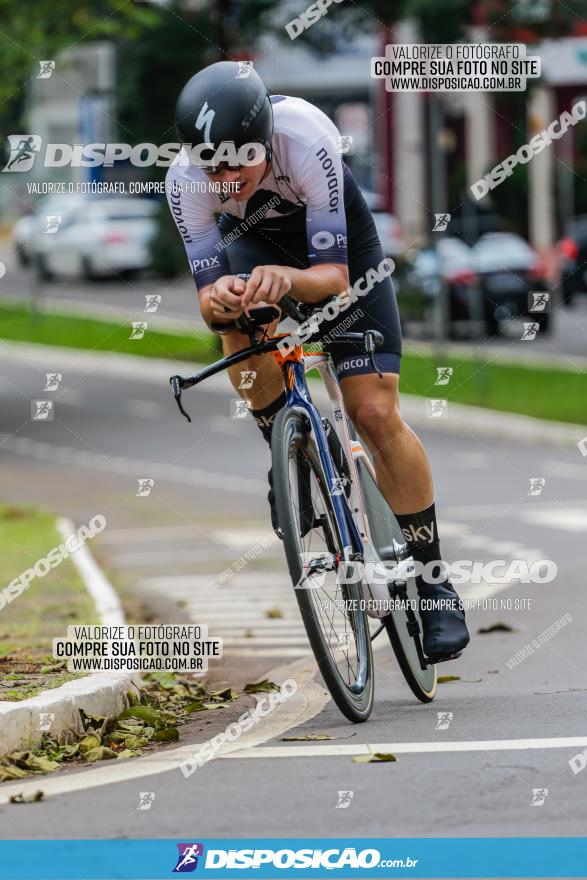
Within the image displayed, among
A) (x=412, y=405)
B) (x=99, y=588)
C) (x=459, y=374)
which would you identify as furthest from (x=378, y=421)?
(x=459, y=374)

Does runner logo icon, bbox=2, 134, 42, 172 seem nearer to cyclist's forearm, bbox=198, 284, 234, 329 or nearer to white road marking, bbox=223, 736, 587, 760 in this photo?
cyclist's forearm, bbox=198, 284, 234, 329

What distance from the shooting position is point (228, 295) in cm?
545

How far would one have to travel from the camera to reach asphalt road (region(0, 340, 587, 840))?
4559 mm

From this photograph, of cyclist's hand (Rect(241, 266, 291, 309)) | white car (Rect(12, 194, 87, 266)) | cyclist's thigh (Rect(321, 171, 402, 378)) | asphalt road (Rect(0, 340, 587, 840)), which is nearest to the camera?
asphalt road (Rect(0, 340, 587, 840))

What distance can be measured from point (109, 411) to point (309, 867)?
2011 cm

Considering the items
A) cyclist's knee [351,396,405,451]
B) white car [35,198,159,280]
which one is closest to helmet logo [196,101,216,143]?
cyclist's knee [351,396,405,451]

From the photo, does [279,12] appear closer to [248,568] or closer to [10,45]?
[10,45]

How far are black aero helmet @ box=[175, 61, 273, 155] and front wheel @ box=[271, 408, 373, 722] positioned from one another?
813 mm

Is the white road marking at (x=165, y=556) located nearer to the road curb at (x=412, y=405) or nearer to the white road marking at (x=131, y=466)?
the white road marking at (x=131, y=466)

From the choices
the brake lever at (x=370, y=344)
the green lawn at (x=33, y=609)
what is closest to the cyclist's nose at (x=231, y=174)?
the brake lever at (x=370, y=344)

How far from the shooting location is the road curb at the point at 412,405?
19250 millimetres

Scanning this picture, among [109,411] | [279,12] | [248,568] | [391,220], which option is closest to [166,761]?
[248,568]

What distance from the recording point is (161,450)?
1978 cm

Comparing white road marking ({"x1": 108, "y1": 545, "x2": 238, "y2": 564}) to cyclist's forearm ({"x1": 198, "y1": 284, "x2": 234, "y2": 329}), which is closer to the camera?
cyclist's forearm ({"x1": 198, "y1": 284, "x2": 234, "y2": 329})
